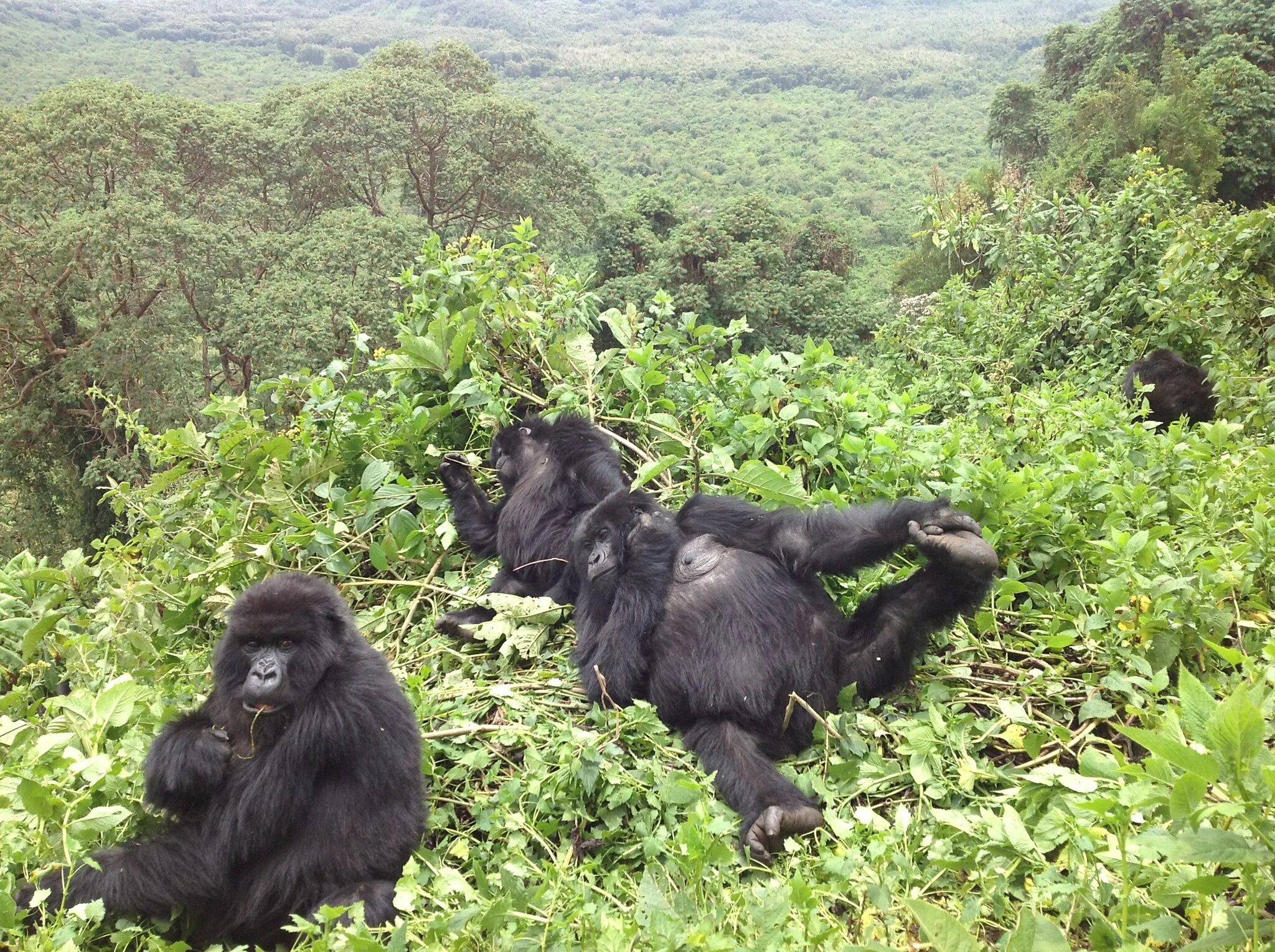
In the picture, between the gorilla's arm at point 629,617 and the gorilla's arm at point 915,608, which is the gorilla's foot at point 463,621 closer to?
the gorilla's arm at point 629,617

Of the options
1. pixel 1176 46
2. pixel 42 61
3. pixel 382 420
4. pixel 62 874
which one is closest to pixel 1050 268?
pixel 382 420

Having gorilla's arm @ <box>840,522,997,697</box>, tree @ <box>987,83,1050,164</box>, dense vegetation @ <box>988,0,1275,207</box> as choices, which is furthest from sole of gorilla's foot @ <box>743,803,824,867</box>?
tree @ <box>987,83,1050,164</box>

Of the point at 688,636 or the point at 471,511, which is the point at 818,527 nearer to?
the point at 688,636

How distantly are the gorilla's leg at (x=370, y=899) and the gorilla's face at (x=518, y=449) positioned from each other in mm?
Result: 2530

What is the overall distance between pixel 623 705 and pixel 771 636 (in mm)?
649

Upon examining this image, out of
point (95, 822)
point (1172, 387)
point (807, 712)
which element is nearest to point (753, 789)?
point (807, 712)

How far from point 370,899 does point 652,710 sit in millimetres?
1135

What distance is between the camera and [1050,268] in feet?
28.1

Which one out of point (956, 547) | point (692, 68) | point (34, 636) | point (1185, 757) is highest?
point (692, 68)

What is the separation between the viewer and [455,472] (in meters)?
5.09

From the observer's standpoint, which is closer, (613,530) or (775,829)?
(775,829)

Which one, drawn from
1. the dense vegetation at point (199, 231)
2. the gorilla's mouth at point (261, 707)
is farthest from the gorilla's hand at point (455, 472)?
the dense vegetation at point (199, 231)

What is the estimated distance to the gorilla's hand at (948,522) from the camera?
324 centimetres

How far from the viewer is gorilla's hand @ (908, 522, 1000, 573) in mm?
3105
